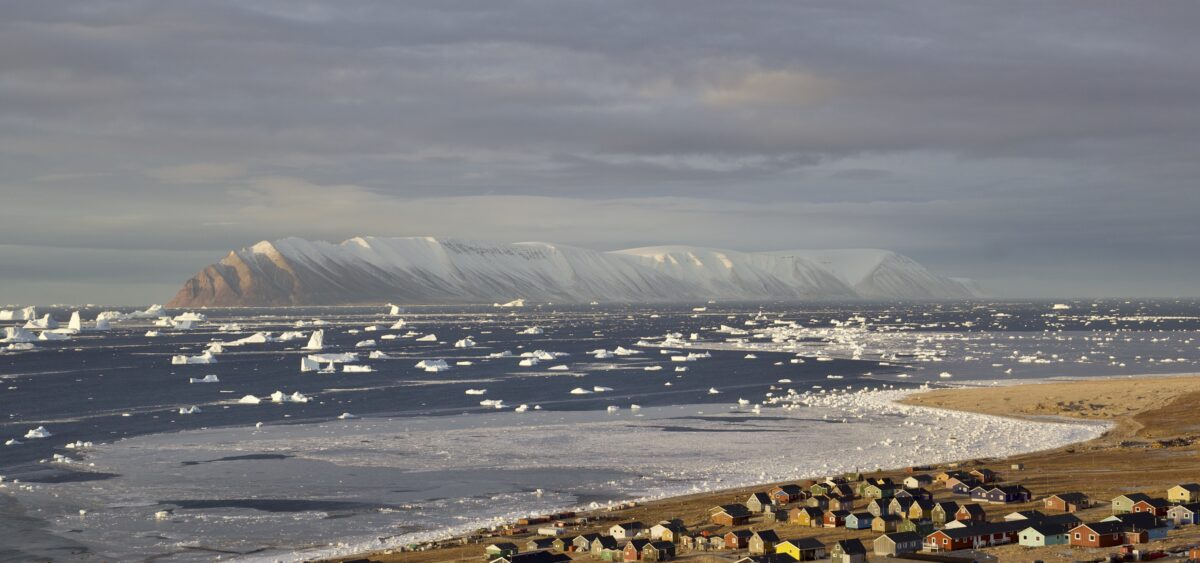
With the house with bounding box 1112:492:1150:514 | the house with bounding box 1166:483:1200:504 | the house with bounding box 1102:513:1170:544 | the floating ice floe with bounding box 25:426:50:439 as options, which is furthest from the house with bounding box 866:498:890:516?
the floating ice floe with bounding box 25:426:50:439

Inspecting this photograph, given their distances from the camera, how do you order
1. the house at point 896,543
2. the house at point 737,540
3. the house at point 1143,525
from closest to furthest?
the house at point 896,543 < the house at point 1143,525 < the house at point 737,540

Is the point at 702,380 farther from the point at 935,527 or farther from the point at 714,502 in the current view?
A: the point at 935,527

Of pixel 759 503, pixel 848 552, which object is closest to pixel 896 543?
pixel 848 552

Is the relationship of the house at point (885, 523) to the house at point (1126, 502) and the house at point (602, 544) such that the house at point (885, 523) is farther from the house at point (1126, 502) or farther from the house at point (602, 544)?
the house at point (602, 544)

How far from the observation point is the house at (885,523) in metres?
43.9

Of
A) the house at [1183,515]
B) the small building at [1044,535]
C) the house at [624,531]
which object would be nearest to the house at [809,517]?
the house at [624,531]

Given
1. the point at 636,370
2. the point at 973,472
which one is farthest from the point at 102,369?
the point at 973,472

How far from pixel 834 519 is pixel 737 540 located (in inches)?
209

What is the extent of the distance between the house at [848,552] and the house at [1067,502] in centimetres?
1081

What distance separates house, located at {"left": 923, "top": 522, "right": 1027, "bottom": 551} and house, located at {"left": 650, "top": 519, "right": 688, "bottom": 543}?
8.19 m

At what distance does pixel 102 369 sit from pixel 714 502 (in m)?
95.0

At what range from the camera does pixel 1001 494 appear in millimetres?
48531

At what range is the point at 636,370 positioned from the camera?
117m

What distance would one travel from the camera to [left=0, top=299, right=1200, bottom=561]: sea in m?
47.5
